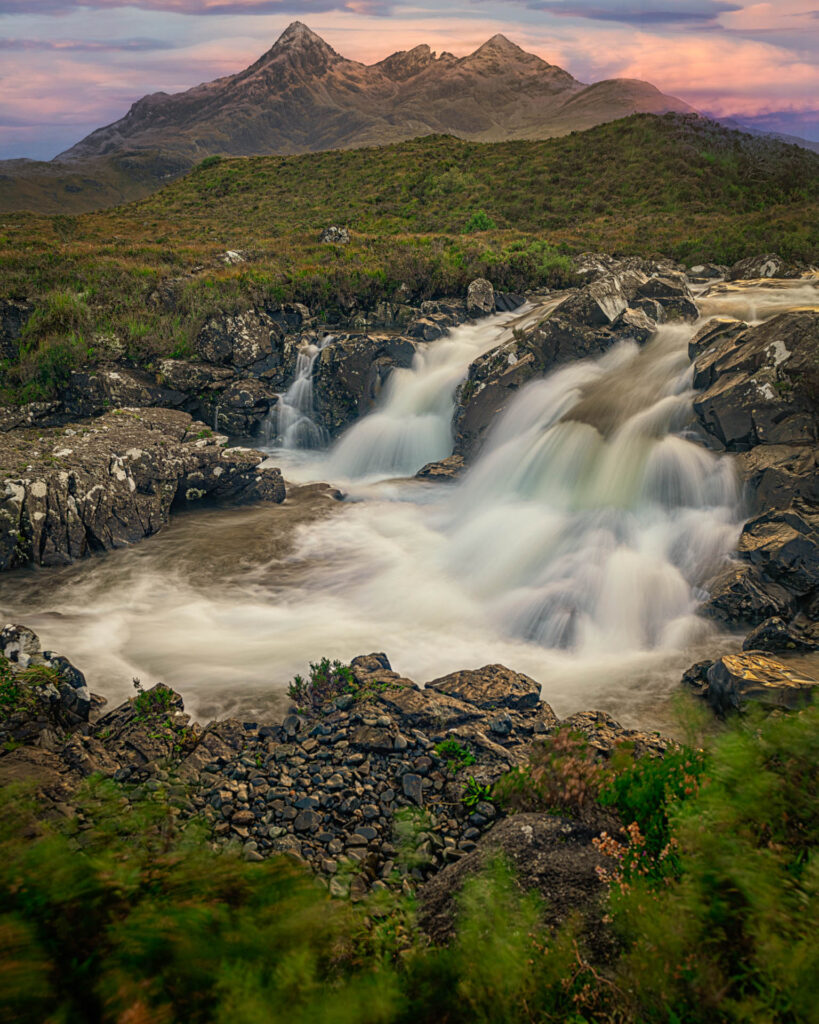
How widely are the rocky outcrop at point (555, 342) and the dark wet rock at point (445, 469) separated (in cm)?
42

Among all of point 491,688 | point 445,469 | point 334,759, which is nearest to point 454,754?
point 334,759

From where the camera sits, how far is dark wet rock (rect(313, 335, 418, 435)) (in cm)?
2058

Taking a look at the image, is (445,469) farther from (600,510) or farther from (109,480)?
(109,480)

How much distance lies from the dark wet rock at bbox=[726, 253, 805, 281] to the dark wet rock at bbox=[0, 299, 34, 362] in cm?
2569

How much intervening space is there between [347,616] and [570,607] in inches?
157

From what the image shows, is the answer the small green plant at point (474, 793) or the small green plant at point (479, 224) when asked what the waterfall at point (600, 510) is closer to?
the small green plant at point (474, 793)

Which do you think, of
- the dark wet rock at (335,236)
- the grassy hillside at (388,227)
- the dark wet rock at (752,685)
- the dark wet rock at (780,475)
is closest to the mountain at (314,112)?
the grassy hillside at (388,227)

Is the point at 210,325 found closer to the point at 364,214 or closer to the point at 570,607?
the point at 570,607

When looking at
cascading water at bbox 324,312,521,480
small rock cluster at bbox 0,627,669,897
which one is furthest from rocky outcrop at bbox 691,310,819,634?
cascading water at bbox 324,312,521,480

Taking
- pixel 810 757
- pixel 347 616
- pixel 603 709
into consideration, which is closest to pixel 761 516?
pixel 603 709

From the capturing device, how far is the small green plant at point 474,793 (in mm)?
5652

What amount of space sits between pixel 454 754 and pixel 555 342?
1414 cm

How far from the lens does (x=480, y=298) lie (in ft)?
76.6

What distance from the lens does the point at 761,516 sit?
11.0 metres
